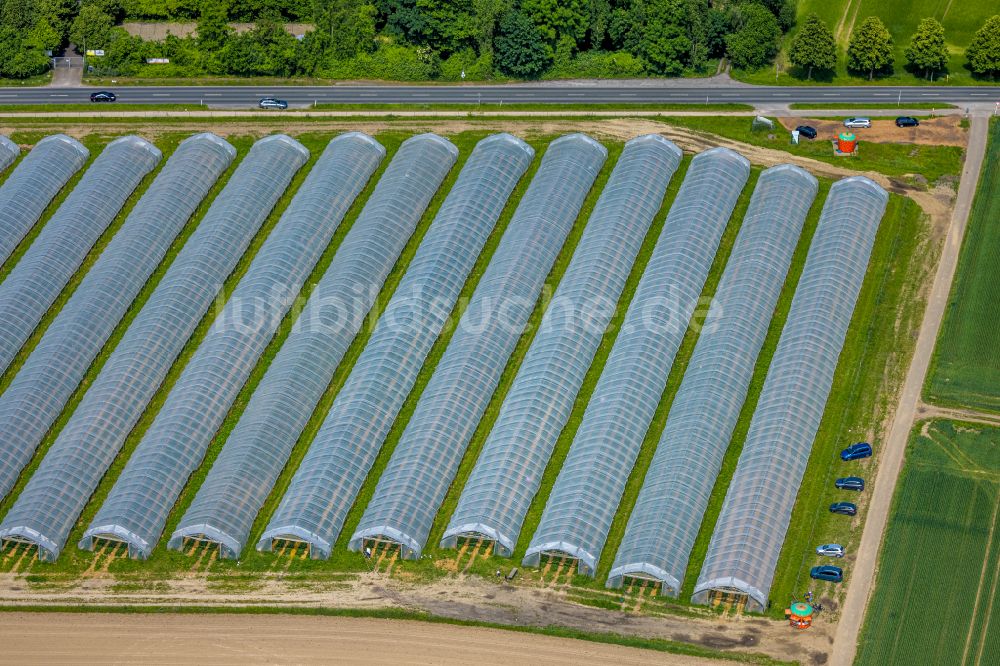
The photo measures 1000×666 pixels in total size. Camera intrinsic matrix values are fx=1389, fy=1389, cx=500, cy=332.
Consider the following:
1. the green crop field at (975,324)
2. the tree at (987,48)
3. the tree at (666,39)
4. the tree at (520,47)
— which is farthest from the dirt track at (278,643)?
the tree at (987,48)

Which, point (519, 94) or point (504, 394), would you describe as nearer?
point (504, 394)

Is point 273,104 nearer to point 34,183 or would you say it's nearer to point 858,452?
point 34,183

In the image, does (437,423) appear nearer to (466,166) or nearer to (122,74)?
(466,166)

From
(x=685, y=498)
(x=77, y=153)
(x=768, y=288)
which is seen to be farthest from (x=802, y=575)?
(x=77, y=153)

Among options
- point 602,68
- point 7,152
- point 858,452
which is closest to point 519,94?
point 602,68

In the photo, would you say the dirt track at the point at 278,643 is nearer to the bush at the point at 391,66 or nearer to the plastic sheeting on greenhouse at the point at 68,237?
the plastic sheeting on greenhouse at the point at 68,237
